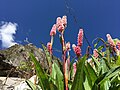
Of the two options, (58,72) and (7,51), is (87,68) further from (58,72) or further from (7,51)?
(7,51)

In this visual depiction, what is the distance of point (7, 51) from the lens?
7562 millimetres

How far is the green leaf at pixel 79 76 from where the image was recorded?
5.88ft

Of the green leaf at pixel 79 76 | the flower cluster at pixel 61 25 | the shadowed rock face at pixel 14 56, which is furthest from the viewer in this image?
the shadowed rock face at pixel 14 56

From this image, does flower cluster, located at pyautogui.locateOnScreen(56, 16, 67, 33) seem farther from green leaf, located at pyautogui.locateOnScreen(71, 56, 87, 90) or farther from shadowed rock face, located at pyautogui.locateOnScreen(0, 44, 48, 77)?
shadowed rock face, located at pyautogui.locateOnScreen(0, 44, 48, 77)

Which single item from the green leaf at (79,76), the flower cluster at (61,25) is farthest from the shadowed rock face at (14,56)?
the flower cluster at (61,25)

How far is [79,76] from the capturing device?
72.7 inches

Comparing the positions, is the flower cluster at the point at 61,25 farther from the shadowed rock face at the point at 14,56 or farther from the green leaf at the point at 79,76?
the shadowed rock face at the point at 14,56

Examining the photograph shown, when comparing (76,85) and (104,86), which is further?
(104,86)

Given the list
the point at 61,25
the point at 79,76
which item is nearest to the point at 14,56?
the point at 79,76

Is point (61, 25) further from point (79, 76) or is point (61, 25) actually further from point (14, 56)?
point (14, 56)

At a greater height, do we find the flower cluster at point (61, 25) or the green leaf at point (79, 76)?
the flower cluster at point (61, 25)

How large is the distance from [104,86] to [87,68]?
0.53ft

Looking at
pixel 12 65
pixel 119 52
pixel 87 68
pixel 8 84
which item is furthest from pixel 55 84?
pixel 12 65

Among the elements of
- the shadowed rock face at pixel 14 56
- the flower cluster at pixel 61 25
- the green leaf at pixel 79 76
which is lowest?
the green leaf at pixel 79 76
